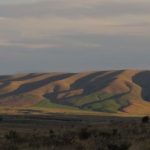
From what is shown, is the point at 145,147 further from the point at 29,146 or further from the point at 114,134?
the point at 114,134

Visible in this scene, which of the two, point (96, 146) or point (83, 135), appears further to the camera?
point (83, 135)

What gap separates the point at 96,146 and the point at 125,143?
1.29 metres

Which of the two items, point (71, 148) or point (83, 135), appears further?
point (83, 135)

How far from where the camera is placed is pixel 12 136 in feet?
126

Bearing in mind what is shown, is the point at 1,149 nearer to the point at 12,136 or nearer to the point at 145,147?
the point at 145,147

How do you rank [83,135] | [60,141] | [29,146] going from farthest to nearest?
1. [83,135]
2. [60,141]
3. [29,146]

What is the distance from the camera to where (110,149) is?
27.8m

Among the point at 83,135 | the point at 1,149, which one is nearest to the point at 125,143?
the point at 1,149

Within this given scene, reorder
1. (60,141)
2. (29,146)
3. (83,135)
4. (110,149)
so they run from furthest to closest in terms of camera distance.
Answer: (83,135), (60,141), (29,146), (110,149)

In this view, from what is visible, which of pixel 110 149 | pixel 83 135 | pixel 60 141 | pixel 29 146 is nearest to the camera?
pixel 110 149

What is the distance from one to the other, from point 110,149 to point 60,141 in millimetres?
5544

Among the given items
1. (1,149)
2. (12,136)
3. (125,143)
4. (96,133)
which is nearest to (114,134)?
(96,133)

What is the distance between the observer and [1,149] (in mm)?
28125

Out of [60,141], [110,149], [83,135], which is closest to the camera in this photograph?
[110,149]
